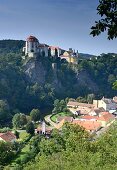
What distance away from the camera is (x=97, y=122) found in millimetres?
40281

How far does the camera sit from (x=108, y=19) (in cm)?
398

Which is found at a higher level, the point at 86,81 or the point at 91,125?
the point at 86,81

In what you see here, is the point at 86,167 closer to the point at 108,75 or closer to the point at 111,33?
the point at 111,33

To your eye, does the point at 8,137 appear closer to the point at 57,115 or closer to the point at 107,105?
the point at 57,115

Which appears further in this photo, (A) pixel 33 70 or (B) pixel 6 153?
(A) pixel 33 70

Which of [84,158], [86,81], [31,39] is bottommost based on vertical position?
[86,81]

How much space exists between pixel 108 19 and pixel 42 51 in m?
69.2

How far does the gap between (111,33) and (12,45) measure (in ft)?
287

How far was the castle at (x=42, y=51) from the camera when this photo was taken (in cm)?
7106

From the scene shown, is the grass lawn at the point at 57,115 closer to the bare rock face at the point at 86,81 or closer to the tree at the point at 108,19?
the bare rock face at the point at 86,81

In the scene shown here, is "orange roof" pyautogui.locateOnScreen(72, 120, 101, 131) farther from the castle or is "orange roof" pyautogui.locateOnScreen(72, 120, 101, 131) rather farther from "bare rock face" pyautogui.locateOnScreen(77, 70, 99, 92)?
"bare rock face" pyautogui.locateOnScreen(77, 70, 99, 92)

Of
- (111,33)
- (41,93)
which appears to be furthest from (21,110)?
(111,33)

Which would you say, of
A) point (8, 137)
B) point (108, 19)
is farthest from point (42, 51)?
point (108, 19)

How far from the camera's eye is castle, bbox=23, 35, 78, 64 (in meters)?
71.1
